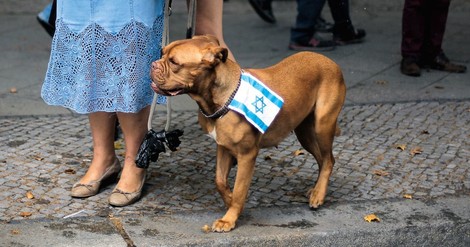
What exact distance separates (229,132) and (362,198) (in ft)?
3.57

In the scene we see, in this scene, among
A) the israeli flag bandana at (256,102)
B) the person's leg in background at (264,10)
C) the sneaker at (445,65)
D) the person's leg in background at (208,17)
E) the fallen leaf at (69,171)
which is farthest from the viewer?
the person's leg in background at (264,10)

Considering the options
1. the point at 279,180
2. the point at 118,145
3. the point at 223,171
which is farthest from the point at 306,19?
the point at 223,171

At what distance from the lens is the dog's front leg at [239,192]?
430 centimetres

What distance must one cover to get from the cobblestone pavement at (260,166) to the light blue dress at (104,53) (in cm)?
54

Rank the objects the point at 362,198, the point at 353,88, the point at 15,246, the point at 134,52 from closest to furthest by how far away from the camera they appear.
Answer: the point at 15,246, the point at 134,52, the point at 362,198, the point at 353,88

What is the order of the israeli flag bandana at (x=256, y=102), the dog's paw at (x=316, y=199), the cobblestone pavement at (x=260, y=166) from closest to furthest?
1. the israeli flag bandana at (x=256, y=102)
2. the dog's paw at (x=316, y=199)
3. the cobblestone pavement at (x=260, y=166)

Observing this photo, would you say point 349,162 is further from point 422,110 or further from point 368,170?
point 422,110

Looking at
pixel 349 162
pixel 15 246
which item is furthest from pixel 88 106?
pixel 349 162

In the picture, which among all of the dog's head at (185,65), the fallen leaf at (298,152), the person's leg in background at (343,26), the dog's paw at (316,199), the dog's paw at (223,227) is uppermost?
the dog's head at (185,65)

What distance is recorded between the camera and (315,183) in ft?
16.9

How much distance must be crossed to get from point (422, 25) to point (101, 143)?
3.57 m

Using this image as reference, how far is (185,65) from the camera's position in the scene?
4.02 meters

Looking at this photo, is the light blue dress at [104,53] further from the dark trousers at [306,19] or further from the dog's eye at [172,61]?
the dark trousers at [306,19]

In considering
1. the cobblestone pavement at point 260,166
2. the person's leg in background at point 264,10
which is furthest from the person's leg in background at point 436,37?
the person's leg in background at point 264,10
